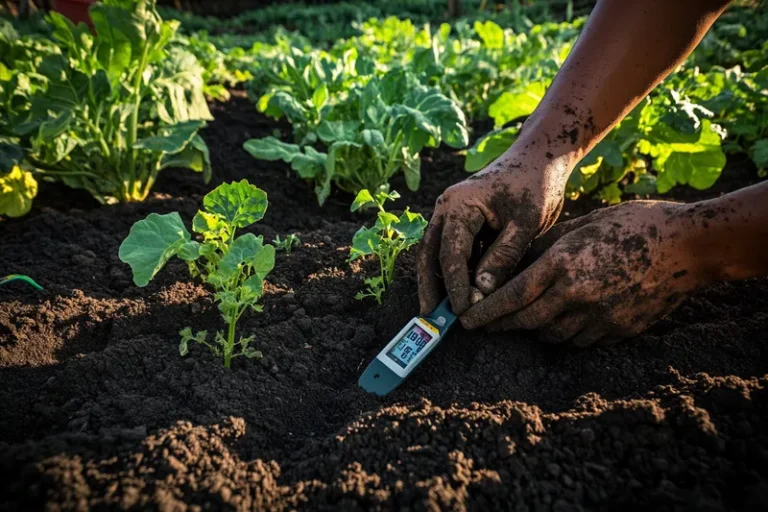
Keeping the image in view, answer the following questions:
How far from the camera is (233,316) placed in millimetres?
1688

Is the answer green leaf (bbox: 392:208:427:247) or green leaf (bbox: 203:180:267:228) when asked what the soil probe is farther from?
green leaf (bbox: 392:208:427:247)

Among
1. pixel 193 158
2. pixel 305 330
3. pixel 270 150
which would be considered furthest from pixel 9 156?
pixel 305 330

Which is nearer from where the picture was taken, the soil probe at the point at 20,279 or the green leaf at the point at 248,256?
the green leaf at the point at 248,256

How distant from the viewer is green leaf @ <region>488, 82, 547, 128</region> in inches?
111

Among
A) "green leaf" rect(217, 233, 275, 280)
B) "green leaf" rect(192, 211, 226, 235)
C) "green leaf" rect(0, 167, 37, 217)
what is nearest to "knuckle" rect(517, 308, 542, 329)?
"green leaf" rect(217, 233, 275, 280)

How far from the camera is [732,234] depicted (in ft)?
4.92

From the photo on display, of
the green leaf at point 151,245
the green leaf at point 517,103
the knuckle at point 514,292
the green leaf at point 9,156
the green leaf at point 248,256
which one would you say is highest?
the green leaf at point 517,103

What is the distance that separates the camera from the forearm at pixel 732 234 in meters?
1.47

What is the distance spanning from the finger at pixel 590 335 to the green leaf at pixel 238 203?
106 centimetres

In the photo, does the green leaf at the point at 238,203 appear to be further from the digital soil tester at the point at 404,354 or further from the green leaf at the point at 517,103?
the green leaf at the point at 517,103

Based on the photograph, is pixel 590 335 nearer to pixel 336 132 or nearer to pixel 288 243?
pixel 288 243

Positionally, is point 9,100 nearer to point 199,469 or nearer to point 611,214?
point 199,469

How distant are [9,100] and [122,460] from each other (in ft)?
7.03

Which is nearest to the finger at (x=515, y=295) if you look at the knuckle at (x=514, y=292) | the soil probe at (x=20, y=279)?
the knuckle at (x=514, y=292)
